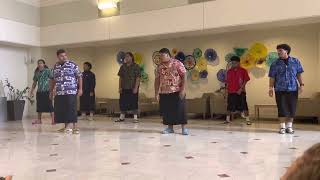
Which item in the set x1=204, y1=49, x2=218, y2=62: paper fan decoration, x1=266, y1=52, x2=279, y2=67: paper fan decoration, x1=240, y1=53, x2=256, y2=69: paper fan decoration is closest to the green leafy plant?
x1=204, y1=49, x2=218, y2=62: paper fan decoration

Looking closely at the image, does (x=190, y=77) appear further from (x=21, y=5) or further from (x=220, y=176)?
(x=220, y=176)

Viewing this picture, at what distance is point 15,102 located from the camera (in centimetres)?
983

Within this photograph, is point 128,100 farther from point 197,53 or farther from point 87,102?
point 197,53

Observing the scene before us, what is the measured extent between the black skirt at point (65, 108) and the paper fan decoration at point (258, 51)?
512 cm

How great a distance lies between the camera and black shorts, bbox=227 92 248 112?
8031 millimetres

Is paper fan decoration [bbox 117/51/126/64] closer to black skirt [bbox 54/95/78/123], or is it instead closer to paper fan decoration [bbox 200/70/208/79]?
paper fan decoration [bbox 200/70/208/79]

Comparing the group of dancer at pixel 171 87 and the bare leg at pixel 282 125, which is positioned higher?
the group of dancer at pixel 171 87

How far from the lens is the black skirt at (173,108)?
596 cm

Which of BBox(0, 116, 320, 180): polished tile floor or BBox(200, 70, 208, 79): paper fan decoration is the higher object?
BBox(200, 70, 208, 79): paper fan decoration

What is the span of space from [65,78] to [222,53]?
16.8ft

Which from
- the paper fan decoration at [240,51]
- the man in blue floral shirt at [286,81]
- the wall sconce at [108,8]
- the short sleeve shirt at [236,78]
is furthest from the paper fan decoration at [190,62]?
the man in blue floral shirt at [286,81]

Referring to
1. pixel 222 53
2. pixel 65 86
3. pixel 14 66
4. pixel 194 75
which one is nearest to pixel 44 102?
pixel 65 86

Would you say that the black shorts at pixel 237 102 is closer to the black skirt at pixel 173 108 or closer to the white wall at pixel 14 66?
the black skirt at pixel 173 108

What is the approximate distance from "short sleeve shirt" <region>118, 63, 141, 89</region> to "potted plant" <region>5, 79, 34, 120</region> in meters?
2.97
